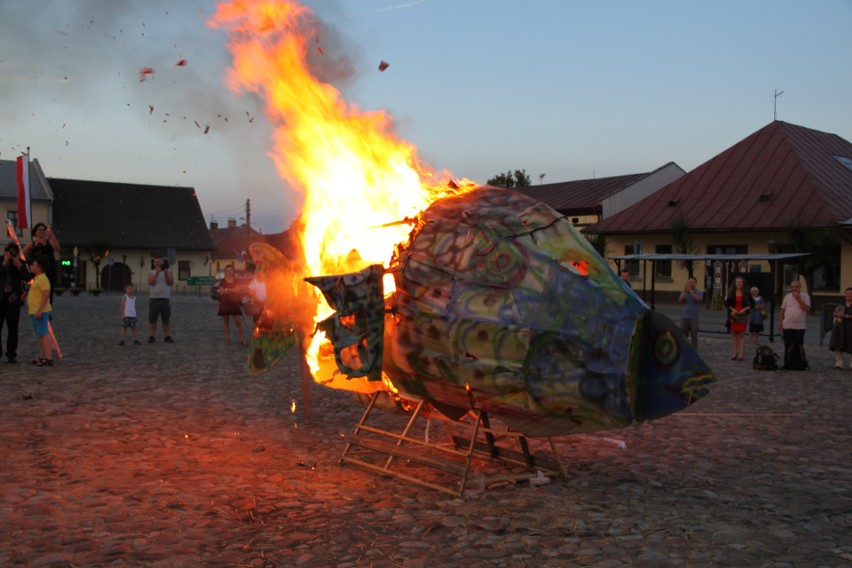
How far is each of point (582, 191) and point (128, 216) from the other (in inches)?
1603

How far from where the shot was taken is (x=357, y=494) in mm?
6730

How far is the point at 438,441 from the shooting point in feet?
29.3

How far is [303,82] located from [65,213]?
67.5 meters

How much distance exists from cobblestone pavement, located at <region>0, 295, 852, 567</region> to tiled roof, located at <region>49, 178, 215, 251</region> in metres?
61.6

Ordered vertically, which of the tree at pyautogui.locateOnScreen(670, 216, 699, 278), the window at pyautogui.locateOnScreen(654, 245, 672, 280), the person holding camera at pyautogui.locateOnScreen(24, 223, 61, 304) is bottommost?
the person holding camera at pyautogui.locateOnScreen(24, 223, 61, 304)

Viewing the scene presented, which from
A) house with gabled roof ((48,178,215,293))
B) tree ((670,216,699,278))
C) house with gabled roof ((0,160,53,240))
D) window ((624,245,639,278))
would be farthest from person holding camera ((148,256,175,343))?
house with gabled roof ((0,160,53,240))

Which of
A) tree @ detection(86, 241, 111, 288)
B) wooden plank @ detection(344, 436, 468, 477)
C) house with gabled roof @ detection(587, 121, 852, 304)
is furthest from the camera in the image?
tree @ detection(86, 241, 111, 288)

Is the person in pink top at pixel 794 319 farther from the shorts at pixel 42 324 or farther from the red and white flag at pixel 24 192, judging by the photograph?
the red and white flag at pixel 24 192

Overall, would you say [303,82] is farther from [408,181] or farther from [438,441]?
[438,441]

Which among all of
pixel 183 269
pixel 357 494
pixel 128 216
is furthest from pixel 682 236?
pixel 128 216

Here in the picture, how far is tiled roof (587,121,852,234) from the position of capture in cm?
3678

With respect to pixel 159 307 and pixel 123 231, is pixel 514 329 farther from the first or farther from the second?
pixel 123 231

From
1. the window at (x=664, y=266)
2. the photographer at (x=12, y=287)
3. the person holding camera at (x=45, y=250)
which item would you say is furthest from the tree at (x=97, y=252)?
the photographer at (x=12, y=287)

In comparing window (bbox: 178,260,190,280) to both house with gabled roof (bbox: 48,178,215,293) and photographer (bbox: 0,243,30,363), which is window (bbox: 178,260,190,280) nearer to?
house with gabled roof (bbox: 48,178,215,293)
